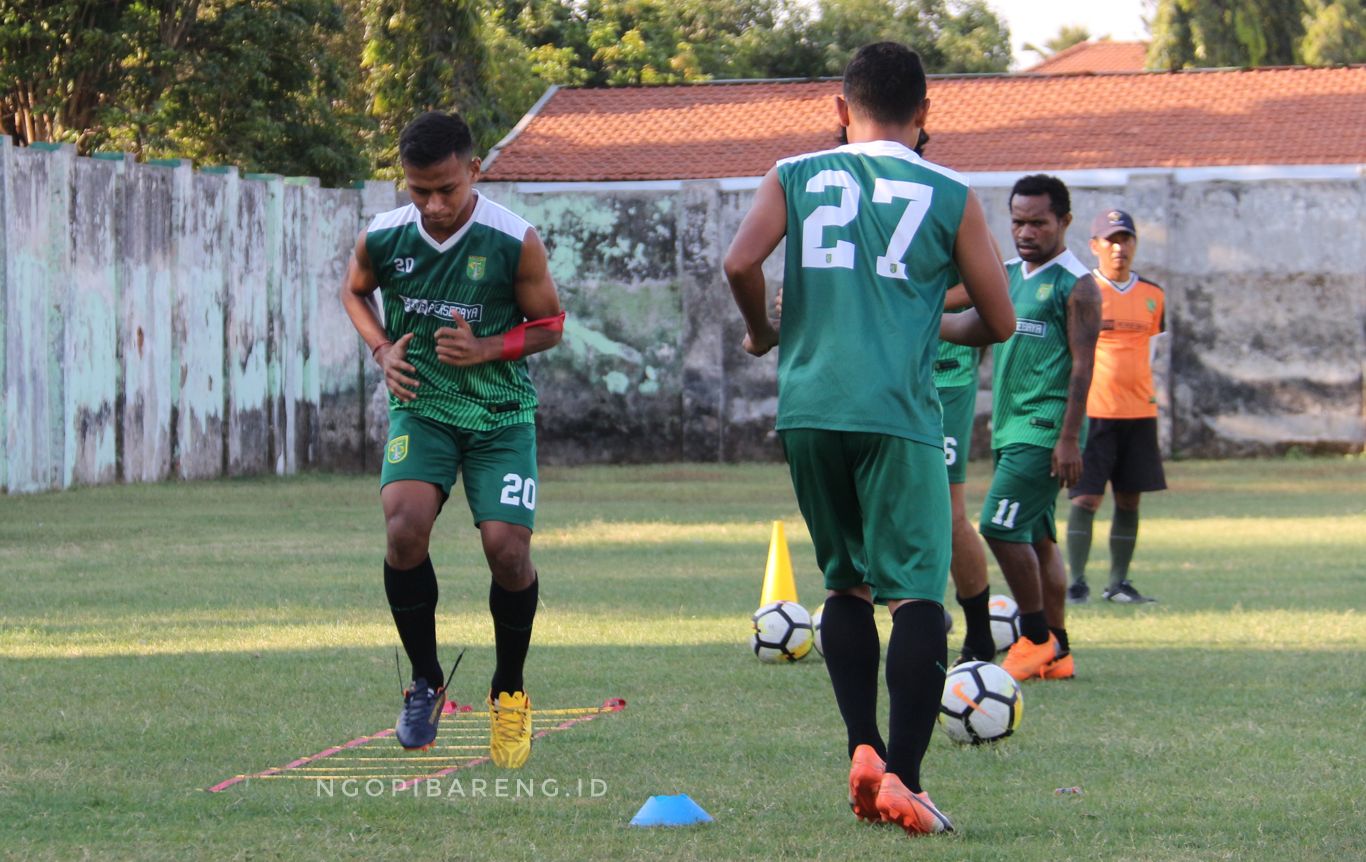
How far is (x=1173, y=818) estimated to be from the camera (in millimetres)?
5391

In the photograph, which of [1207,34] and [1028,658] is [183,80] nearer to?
[1207,34]

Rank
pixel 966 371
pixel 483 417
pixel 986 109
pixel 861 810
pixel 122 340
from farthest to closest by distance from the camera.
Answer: pixel 986 109
pixel 122 340
pixel 966 371
pixel 483 417
pixel 861 810

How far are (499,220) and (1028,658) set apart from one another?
313 centimetres

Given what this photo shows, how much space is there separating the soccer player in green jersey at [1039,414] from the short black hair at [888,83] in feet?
9.32

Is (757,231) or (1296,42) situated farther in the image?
(1296,42)

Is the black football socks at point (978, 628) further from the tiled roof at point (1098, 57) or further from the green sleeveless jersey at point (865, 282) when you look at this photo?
the tiled roof at point (1098, 57)

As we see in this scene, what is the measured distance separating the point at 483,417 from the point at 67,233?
13.7m

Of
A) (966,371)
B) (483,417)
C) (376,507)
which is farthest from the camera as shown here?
(376,507)

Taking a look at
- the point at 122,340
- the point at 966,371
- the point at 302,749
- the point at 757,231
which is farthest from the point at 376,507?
the point at 757,231

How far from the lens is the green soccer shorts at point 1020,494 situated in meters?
8.23

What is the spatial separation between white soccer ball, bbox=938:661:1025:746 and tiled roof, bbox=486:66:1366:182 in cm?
2169

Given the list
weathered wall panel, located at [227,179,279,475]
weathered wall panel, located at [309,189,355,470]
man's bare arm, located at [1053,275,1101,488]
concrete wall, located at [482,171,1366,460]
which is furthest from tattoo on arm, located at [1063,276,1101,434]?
concrete wall, located at [482,171,1366,460]

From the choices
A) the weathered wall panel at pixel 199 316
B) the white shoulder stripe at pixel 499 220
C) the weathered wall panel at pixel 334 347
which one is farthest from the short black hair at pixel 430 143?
the weathered wall panel at pixel 334 347

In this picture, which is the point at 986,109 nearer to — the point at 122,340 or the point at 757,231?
the point at 122,340
